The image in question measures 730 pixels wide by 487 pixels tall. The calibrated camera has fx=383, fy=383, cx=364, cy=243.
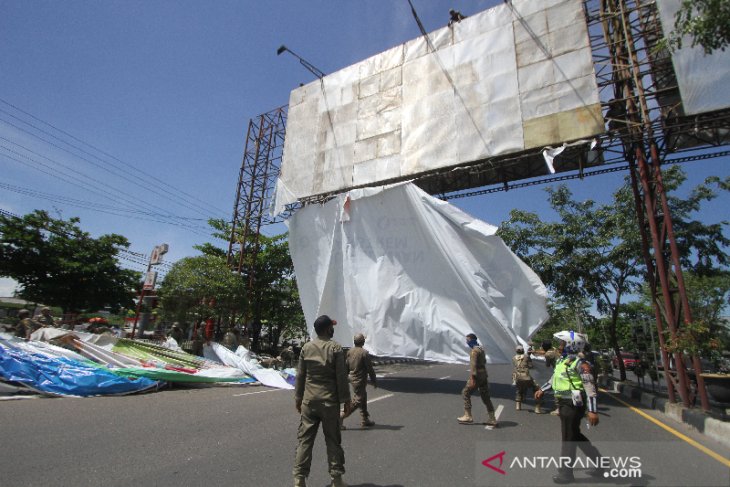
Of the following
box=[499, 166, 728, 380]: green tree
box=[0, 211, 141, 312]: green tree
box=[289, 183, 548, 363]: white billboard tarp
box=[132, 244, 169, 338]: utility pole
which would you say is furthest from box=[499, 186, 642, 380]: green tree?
box=[0, 211, 141, 312]: green tree

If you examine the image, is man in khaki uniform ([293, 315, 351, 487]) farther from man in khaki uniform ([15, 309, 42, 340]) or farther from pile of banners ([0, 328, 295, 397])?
man in khaki uniform ([15, 309, 42, 340])

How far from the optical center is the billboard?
391 inches

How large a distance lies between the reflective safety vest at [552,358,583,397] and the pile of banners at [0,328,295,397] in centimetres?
796

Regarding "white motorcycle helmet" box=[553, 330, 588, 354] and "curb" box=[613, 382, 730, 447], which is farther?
"curb" box=[613, 382, 730, 447]

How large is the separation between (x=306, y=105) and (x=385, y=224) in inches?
317

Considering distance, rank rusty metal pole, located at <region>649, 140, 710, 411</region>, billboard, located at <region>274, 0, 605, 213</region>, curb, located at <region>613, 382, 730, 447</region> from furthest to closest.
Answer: billboard, located at <region>274, 0, 605, 213</region>
rusty metal pole, located at <region>649, 140, 710, 411</region>
curb, located at <region>613, 382, 730, 447</region>

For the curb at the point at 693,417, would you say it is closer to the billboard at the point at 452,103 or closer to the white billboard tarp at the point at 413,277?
the white billboard tarp at the point at 413,277

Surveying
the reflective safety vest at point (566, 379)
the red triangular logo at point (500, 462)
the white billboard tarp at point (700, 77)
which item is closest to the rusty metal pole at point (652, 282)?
the white billboard tarp at point (700, 77)

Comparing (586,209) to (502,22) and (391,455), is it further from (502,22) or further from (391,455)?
(391,455)

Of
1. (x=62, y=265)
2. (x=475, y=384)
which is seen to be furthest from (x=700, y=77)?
(x=62, y=265)

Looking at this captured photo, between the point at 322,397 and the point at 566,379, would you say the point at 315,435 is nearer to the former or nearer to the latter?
the point at 322,397

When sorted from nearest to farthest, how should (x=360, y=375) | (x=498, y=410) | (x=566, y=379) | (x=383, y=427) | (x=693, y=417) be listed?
(x=566, y=379), (x=383, y=427), (x=360, y=375), (x=693, y=417), (x=498, y=410)

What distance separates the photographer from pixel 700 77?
7941 mm

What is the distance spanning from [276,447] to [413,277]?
495 centimetres
